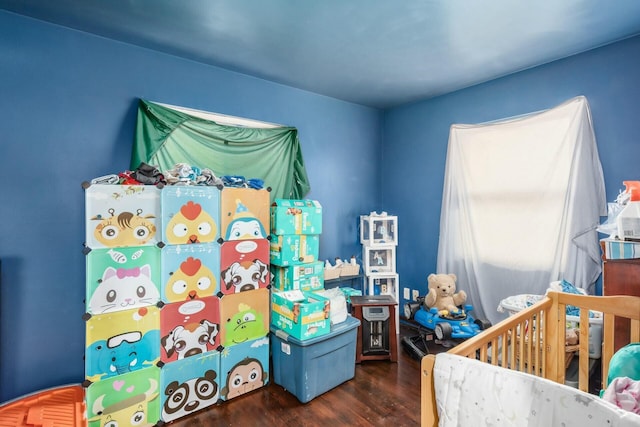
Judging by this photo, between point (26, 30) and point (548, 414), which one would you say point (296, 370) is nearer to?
point (548, 414)

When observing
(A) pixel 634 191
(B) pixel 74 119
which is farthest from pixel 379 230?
(B) pixel 74 119

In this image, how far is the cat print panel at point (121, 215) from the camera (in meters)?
1.75

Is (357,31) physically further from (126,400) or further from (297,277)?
(126,400)

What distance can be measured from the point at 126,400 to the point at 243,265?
1.02 metres

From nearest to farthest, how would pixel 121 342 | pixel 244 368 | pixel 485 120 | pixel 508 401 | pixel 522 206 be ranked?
pixel 508 401 → pixel 121 342 → pixel 244 368 → pixel 522 206 → pixel 485 120

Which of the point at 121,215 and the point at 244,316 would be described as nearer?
the point at 121,215

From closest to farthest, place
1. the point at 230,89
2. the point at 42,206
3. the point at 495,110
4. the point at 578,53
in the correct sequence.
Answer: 1. the point at 42,206
2. the point at 578,53
3. the point at 230,89
4. the point at 495,110

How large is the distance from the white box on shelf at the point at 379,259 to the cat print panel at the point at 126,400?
2.19 meters

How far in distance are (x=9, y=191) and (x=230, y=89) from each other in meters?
1.70

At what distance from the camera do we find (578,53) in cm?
251

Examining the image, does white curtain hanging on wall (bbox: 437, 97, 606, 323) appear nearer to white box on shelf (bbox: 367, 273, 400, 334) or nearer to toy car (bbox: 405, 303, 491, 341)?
toy car (bbox: 405, 303, 491, 341)

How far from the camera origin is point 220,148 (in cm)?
269

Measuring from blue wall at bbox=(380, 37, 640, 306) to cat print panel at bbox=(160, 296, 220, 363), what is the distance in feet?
7.99

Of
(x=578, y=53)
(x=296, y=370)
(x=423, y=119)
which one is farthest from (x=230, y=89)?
(x=578, y=53)
